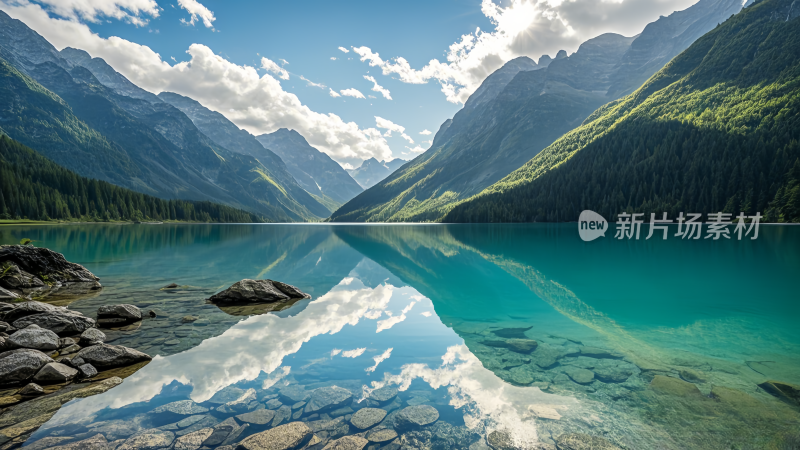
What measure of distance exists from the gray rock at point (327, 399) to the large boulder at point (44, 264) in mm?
24551

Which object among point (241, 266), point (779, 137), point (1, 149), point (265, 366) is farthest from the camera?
point (1, 149)

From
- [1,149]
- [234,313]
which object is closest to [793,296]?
[234,313]

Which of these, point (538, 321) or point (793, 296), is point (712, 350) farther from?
point (793, 296)

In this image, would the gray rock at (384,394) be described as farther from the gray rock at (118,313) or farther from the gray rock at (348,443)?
the gray rock at (118,313)

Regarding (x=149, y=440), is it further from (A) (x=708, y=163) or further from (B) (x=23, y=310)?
(A) (x=708, y=163)

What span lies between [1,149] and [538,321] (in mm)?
270786

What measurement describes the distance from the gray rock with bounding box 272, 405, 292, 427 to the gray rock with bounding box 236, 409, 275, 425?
4.0 inches

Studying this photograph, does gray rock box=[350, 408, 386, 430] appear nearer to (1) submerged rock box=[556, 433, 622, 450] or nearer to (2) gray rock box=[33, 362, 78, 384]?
(1) submerged rock box=[556, 433, 622, 450]

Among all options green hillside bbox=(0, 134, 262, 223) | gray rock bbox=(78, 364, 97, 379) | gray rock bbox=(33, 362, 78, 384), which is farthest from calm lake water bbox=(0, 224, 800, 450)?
green hillside bbox=(0, 134, 262, 223)

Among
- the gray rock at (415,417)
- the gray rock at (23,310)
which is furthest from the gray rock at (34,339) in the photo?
the gray rock at (415,417)

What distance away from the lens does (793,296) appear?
841 inches

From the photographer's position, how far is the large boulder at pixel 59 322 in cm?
1377

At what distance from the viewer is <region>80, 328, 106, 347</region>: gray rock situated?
13.2 m

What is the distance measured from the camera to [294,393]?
380 inches
